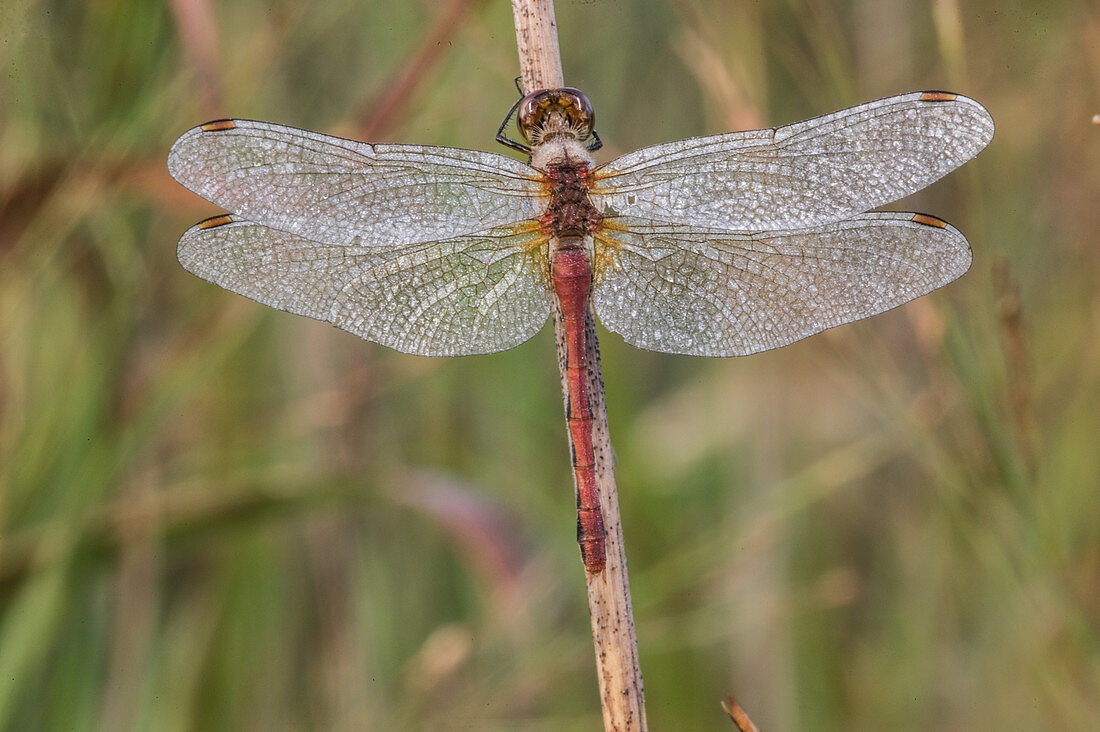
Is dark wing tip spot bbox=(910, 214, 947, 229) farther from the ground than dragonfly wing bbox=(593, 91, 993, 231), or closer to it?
closer to it

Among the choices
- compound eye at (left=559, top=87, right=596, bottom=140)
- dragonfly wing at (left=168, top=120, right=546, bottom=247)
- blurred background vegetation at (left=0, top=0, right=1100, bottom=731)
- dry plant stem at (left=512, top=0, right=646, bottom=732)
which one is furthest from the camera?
blurred background vegetation at (left=0, top=0, right=1100, bottom=731)

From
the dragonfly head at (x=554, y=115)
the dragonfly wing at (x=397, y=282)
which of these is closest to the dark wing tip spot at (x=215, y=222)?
the dragonfly wing at (x=397, y=282)

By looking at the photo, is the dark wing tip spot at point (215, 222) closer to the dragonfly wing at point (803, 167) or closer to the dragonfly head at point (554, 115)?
the dragonfly head at point (554, 115)

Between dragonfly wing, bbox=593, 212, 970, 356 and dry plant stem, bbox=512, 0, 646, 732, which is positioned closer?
dry plant stem, bbox=512, 0, 646, 732

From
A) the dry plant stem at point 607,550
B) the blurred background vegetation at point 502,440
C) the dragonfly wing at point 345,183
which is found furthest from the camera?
the blurred background vegetation at point 502,440

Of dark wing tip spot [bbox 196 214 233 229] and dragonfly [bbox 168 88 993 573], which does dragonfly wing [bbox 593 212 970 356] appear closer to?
dragonfly [bbox 168 88 993 573]

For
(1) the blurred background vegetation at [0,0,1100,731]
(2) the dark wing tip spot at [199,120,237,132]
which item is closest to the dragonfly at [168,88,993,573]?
(2) the dark wing tip spot at [199,120,237,132]
